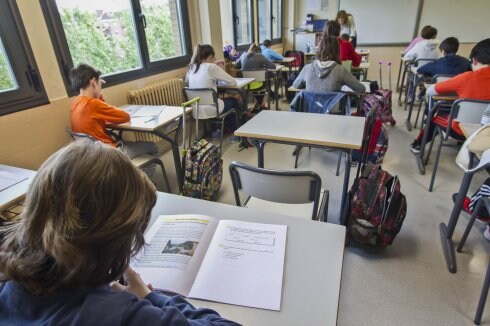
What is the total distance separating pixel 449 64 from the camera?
346cm

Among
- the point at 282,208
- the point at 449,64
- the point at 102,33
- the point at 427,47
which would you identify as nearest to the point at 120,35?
the point at 102,33

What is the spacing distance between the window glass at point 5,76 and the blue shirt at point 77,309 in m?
2.07

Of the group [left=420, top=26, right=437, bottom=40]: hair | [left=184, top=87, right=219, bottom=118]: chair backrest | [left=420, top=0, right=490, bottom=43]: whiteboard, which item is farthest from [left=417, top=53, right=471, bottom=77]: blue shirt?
[left=420, top=0, right=490, bottom=43]: whiteboard

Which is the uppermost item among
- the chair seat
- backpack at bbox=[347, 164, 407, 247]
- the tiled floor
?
the chair seat

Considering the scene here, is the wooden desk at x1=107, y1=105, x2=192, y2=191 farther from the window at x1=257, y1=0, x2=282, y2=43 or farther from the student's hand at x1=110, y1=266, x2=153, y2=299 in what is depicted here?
the window at x1=257, y1=0, x2=282, y2=43

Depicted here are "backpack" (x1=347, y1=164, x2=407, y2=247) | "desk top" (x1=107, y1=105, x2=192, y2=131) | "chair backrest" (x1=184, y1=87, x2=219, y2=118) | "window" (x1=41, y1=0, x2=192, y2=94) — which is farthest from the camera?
"chair backrest" (x1=184, y1=87, x2=219, y2=118)

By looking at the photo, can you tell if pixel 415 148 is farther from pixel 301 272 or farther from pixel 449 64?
pixel 301 272

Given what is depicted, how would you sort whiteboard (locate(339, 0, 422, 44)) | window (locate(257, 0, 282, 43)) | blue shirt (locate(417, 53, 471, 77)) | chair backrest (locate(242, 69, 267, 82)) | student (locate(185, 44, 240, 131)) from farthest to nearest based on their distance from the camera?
window (locate(257, 0, 282, 43)) < whiteboard (locate(339, 0, 422, 44)) < chair backrest (locate(242, 69, 267, 82)) < blue shirt (locate(417, 53, 471, 77)) < student (locate(185, 44, 240, 131))

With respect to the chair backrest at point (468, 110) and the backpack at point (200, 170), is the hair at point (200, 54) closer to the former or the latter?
the backpack at point (200, 170)

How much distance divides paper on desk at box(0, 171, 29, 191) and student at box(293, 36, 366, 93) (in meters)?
2.41

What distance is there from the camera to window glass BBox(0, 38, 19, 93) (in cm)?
197

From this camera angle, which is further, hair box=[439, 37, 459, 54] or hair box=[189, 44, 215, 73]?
hair box=[439, 37, 459, 54]

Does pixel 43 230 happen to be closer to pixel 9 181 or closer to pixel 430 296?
pixel 9 181

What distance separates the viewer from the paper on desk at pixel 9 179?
57.6 inches
